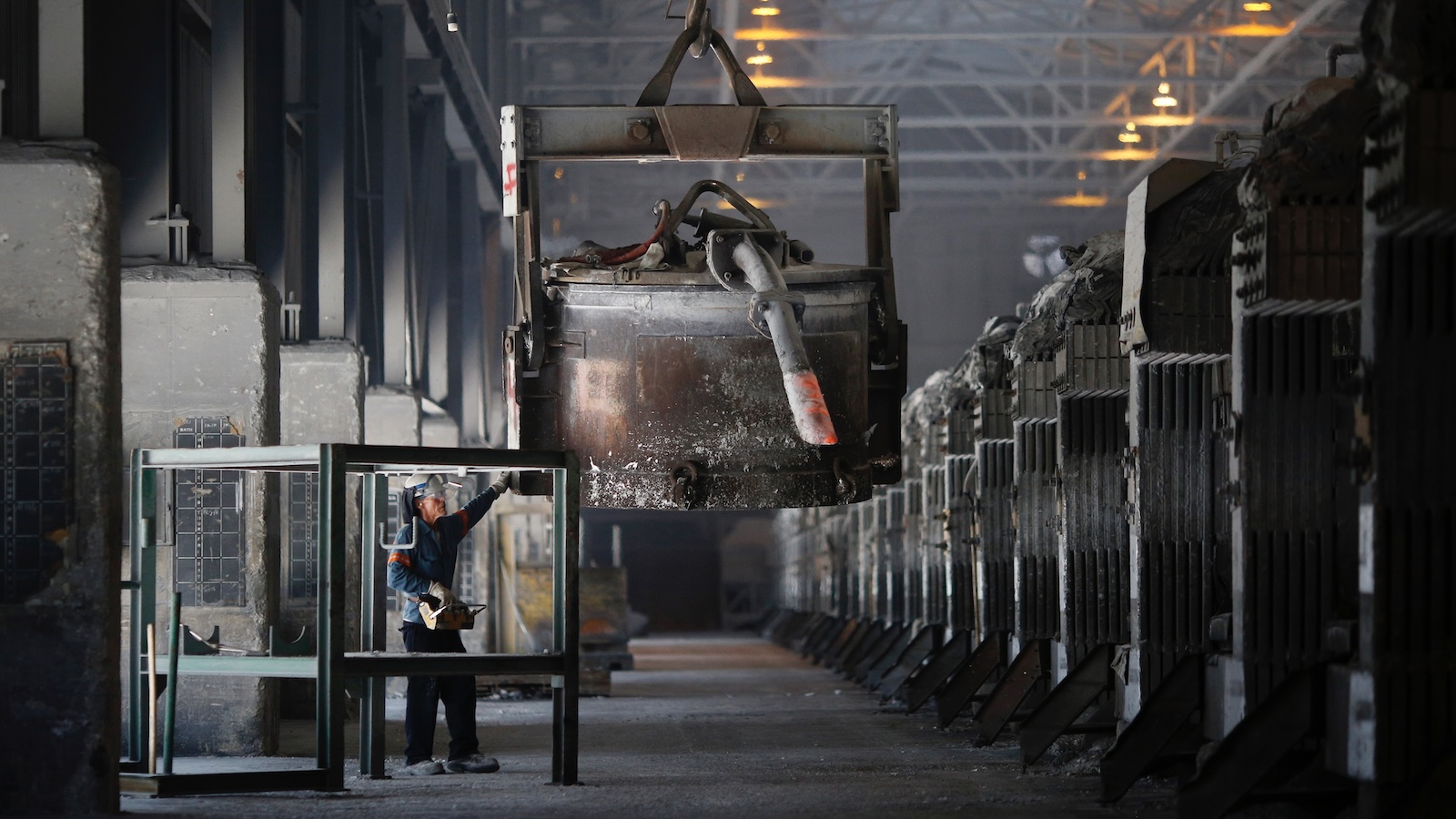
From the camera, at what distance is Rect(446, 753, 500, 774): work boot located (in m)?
11.3

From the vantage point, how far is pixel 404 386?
20188 millimetres

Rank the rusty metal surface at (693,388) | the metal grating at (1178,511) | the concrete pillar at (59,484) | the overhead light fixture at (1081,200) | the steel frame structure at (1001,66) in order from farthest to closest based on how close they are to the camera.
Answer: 1. the overhead light fixture at (1081,200)
2. the steel frame structure at (1001,66)
3. the metal grating at (1178,511)
4. the rusty metal surface at (693,388)
5. the concrete pillar at (59,484)

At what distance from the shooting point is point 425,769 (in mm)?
11258

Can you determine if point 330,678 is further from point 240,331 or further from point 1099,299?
point 1099,299

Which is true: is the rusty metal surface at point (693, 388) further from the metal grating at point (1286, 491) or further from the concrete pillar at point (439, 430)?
the concrete pillar at point (439, 430)

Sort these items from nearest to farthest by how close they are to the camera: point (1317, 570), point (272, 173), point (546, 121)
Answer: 1. point (1317, 570)
2. point (546, 121)
3. point (272, 173)

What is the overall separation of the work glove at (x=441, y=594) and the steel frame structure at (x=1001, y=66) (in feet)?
55.7

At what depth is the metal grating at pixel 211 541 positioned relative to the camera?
1313 centimetres

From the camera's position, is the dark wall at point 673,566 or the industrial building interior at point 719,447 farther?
the dark wall at point 673,566

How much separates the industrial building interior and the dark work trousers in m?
0.26

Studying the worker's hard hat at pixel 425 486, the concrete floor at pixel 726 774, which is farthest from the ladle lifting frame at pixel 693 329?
the concrete floor at pixel 726 774

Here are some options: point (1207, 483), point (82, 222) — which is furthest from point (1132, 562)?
point (82, 222)

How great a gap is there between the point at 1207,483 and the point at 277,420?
6721mm

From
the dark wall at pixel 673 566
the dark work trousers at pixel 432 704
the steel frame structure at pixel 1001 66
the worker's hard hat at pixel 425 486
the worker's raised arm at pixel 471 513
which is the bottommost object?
the dark wall at pixel 673 566
